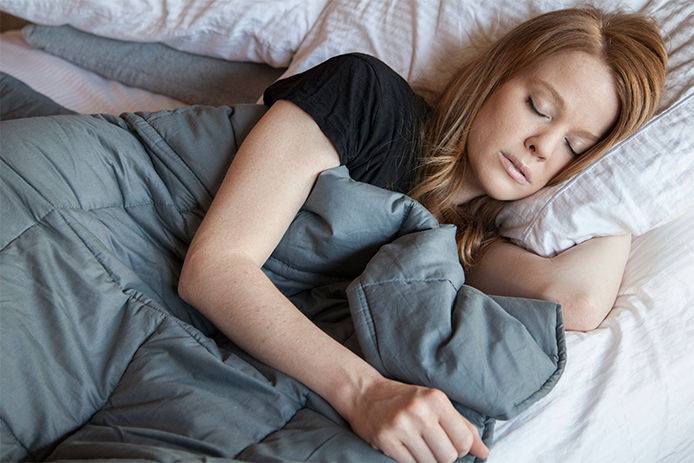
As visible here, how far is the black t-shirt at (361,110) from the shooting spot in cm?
91

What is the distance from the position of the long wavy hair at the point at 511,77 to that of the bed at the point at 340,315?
4 centimetres

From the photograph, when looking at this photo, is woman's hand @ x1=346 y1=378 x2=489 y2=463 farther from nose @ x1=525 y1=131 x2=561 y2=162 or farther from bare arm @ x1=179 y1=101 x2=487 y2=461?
nose @ x1=525 y1=131 x2=561 y2=162

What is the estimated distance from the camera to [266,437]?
0.69m

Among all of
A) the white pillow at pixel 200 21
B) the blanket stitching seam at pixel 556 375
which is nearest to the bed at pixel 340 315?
the blanket stitching seam at pixel 556 375

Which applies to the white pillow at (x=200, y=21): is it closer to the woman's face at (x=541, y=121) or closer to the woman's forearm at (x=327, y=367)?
the woman's face at (x=541, y=121)

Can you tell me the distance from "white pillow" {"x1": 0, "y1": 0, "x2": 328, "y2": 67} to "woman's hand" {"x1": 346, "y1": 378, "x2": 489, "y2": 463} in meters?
0.86

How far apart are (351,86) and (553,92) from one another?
12.7 inches

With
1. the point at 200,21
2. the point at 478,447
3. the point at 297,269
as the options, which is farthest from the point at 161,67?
the point at 478,447

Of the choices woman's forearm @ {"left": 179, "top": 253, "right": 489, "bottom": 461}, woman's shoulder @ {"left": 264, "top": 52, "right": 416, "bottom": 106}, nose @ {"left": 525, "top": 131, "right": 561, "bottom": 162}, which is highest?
woman's shoulder @ {"left": 264, "top": 52, "right": 416, "bottom": 106}

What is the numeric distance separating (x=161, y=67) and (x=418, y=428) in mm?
1053

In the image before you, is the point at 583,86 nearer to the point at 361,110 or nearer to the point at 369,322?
the point at 361,110

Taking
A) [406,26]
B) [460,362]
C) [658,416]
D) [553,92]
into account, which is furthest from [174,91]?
[658,416]

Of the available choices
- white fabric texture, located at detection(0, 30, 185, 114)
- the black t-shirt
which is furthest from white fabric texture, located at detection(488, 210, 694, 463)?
white fabric texture, located at detection(0, 30, 185, 114)

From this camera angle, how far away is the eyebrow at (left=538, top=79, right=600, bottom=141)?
3.14ft
